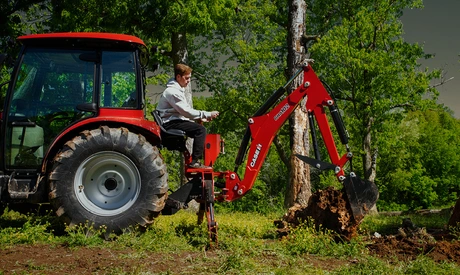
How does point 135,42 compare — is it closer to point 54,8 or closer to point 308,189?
point 308,189

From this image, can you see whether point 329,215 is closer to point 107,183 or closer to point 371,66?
point 107,183

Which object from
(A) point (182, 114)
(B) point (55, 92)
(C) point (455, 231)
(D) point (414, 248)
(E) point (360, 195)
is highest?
(B) point (55, 92)

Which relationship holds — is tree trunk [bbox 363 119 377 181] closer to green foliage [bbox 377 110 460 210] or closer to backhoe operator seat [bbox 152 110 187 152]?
green foliage [bbox 377 110 460 210]

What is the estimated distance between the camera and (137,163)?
761 cm

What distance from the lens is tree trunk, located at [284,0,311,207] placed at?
14.4m

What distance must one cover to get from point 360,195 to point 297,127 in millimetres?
7985

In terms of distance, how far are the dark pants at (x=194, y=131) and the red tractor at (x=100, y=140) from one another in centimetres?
11

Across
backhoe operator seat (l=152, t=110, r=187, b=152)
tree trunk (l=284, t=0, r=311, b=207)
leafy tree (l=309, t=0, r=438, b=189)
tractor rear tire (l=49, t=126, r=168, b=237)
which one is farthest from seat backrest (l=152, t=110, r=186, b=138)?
leafy tree (l=309, t=0, r=438, b=189)

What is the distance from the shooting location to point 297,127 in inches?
615

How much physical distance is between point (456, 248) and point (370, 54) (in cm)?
2090

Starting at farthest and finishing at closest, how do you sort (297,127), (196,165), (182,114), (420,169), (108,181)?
1. (420,169)
2. (297,127)
3. (196,165)
4. (182,114)
5. (108,181)

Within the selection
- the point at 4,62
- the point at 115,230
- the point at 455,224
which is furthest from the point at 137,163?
the point at 455,224

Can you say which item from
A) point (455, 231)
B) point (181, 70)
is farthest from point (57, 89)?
point (455, 231)

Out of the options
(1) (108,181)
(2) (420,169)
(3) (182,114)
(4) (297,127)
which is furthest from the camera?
(2) (420,169)
